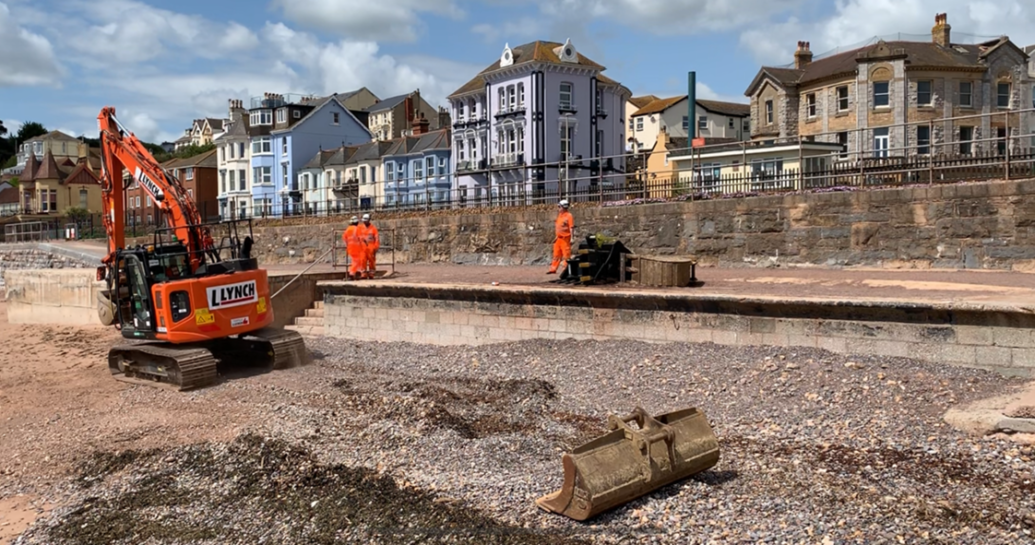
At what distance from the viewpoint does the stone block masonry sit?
9578mm

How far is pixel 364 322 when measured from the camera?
17297 millimetres

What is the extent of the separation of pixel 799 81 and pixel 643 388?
37.1 m

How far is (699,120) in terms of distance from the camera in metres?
57.7

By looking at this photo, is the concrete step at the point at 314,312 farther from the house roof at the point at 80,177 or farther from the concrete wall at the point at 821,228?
the house roof at the point at 80,177

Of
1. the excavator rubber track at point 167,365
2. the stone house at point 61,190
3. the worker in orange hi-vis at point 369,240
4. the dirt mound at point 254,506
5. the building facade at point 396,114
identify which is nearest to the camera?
the dirt mound at point 254,506

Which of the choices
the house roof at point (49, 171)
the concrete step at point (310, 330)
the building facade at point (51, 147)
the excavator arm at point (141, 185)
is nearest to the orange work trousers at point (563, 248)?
the concrete step at point (310, 330)

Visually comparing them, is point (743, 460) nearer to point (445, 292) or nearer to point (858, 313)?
point (858, 313)

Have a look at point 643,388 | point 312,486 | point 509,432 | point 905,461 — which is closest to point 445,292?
point 643,388

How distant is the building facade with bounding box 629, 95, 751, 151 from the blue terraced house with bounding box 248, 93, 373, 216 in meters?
21.0

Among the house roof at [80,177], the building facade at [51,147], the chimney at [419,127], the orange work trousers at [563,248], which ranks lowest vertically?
the orange work trousers at [563,248]

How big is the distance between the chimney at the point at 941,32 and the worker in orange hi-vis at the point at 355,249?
1348 inches

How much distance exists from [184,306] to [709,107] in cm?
5034

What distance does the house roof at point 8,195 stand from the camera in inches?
3442

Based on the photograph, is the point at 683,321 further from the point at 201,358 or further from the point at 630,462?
the point at 201,358
